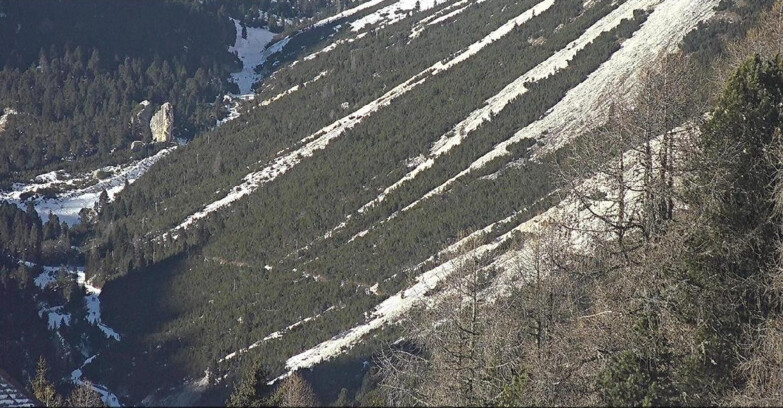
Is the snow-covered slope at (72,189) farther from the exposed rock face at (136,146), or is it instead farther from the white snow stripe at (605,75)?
the white snow stripe at (605,75)

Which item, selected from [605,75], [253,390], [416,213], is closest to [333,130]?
[416,213]

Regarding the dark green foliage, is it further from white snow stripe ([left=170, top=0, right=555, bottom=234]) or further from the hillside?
white snow stripe ([left=170, top=0, right=555, bottom=234])

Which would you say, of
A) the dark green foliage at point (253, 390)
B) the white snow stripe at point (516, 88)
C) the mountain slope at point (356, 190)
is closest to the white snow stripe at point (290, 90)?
the mountain slope at point (356, 190)

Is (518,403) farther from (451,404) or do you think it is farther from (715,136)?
(715,136)

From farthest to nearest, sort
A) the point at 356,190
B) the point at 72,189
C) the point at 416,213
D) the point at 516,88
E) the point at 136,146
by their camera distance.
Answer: the point at 136,146
the point at 72,189
the point at 516,88
the point at 356,190
the point at 416,213

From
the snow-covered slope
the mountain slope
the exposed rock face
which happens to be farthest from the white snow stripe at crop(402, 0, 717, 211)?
the exposed rock face

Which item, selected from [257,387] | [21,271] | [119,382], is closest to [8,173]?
[21,271]

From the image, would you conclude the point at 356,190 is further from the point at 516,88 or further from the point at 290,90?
the point at 290,90
